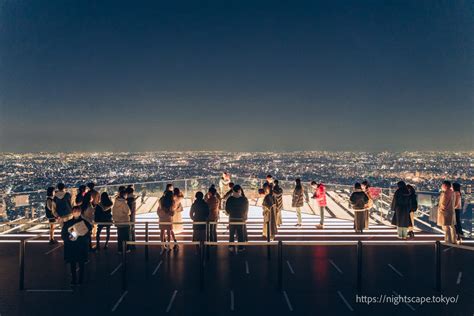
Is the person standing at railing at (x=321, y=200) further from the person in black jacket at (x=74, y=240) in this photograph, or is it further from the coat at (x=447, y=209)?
the person in black jacket at (x=74, y=240)

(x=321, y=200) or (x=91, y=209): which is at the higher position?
(x=91, y=209)

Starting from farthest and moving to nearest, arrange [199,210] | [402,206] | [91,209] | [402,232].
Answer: [402,232] < [402,206] < [91,209] < [199,210]

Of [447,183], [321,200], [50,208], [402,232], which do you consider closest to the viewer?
[447,183]

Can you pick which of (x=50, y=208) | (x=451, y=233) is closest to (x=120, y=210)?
(x=50, y=208)

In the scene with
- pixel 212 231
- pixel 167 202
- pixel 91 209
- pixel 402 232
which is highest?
pixel 167 202

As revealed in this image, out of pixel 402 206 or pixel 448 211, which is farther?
pixel 402 206

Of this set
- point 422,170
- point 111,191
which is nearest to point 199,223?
point 111,191

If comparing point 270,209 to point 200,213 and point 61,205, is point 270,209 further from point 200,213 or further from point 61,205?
point 61,205
